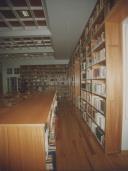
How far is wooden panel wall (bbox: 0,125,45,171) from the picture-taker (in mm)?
1694

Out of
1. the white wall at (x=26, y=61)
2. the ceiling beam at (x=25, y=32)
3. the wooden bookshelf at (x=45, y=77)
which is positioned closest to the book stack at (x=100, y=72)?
the ceiling beam at (x=25, y=32)

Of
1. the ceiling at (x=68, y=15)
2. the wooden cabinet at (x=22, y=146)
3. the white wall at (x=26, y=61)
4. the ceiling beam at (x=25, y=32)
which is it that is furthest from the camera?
the white wall at (x=26, y=61)

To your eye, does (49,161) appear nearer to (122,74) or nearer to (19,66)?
(122,74)

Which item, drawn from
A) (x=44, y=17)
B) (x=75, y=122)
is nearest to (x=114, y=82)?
(x=75, y=122)

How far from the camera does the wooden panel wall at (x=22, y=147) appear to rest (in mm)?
1694

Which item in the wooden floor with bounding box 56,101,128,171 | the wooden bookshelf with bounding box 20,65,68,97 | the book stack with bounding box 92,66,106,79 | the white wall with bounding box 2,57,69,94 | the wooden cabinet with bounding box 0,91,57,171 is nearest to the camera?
the wooden cabinet with bounding box 0,91,57,171

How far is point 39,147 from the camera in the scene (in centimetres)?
170

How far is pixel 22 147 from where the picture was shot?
1.71 m

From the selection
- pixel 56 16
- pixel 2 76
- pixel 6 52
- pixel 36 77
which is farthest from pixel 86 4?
pixel 2 76

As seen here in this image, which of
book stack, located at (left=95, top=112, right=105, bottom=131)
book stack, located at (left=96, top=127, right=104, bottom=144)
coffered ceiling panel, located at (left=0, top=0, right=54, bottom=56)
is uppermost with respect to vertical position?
coffered ceiling panel, located at (left=0, top=0, right=54, bottom=56)

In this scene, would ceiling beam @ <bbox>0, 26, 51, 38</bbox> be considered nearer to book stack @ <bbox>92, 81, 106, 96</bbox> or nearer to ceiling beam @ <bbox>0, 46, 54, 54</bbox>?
ceiling beam @ <bbox>0, 46, 54, 54</bbox>

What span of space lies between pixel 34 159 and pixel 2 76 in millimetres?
12329

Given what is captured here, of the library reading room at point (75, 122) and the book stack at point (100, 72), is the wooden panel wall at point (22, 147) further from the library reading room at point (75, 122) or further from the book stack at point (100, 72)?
the book stack at point (100, 72)

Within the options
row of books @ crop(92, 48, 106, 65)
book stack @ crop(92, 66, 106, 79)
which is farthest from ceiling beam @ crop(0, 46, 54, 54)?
book stack @ crop(92, 66, 106, 79)
